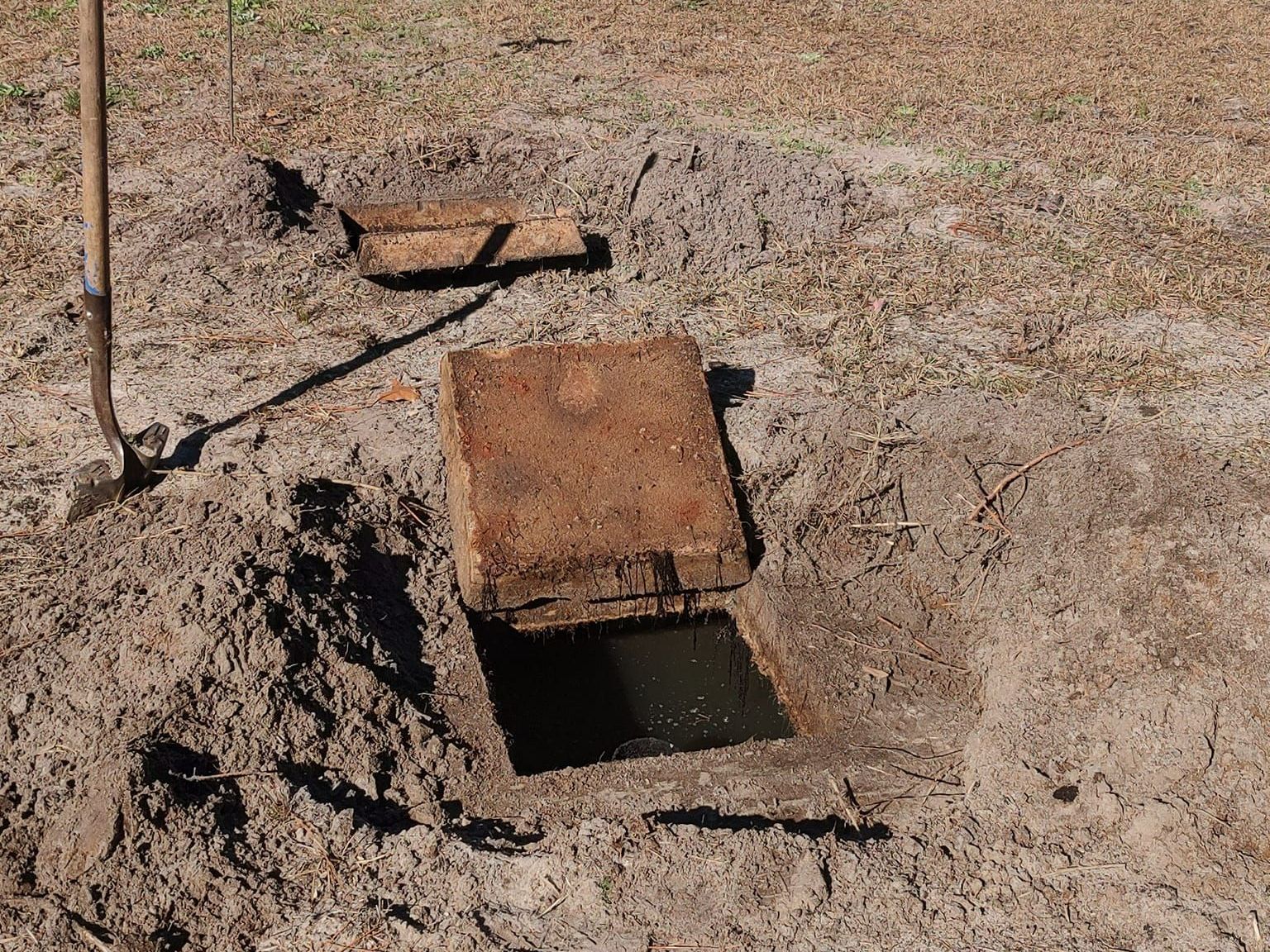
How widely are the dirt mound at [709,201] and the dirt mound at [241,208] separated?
169cm

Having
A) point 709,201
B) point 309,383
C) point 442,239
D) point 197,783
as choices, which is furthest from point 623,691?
point 709,201

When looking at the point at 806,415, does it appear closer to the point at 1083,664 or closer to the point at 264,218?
the point at 1083,664

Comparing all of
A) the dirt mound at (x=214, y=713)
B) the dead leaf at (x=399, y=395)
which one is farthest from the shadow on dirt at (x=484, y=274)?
the dirt mound at (x=214, y=713)

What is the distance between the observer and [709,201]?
252 inches

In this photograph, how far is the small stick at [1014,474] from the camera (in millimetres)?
4434

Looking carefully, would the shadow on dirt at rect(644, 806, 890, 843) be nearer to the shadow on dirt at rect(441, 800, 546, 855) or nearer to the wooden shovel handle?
the shadow on dirt at rect(441, 800, 546, 855)

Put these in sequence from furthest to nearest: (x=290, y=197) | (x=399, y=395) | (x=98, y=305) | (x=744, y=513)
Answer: (x=290, y=197) < (x=399, y=395) < (x=744, y=513) < (x=98, y=305)

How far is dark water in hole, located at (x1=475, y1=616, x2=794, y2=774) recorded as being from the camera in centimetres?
418

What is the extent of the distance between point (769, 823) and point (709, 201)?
151 inches

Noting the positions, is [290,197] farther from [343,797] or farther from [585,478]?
[343,797]

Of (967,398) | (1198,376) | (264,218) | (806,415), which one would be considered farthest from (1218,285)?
(264,218)

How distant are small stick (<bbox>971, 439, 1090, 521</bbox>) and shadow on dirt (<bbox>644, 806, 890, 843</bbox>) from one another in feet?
4.60

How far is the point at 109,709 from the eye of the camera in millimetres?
3402

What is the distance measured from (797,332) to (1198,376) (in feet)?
5.94
